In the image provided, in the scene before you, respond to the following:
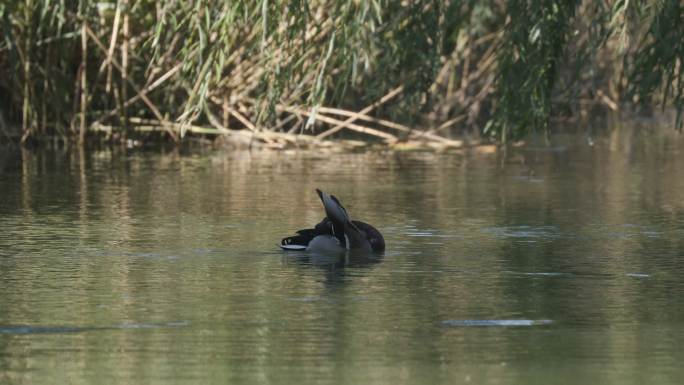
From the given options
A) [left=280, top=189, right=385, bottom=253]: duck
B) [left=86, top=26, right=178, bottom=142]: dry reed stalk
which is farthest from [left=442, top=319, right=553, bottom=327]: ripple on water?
[left=86, top=26, right=178, bottom=142]: dry reed stalk

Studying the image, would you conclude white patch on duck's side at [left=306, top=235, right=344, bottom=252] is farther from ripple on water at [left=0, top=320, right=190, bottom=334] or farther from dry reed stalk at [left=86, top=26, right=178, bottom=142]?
dry reed stalk at [left=86, top=26, right=178, bottom=142]

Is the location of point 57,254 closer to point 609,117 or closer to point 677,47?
point 677,47

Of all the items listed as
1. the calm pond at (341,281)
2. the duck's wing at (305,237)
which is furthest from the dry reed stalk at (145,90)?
the duck's wing at (305,237)

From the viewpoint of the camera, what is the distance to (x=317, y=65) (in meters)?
9.43

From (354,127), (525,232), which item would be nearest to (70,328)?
(525,232)

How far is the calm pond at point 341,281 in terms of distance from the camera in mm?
5934

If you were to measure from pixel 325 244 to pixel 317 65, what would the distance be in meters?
0.99

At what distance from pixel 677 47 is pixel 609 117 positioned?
53.4 feet

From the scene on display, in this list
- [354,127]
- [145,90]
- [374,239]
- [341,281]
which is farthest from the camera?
[354,127]

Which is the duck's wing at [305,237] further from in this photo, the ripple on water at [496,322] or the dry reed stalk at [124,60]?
the dry reed stalk at [124,60]

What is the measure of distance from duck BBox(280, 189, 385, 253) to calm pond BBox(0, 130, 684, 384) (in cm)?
9

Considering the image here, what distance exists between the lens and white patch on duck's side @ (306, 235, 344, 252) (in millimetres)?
9109

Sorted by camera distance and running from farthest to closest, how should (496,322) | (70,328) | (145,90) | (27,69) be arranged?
(145,90), (27,69), (496,322), (70,328)

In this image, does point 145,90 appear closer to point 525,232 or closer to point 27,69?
point 27,69
